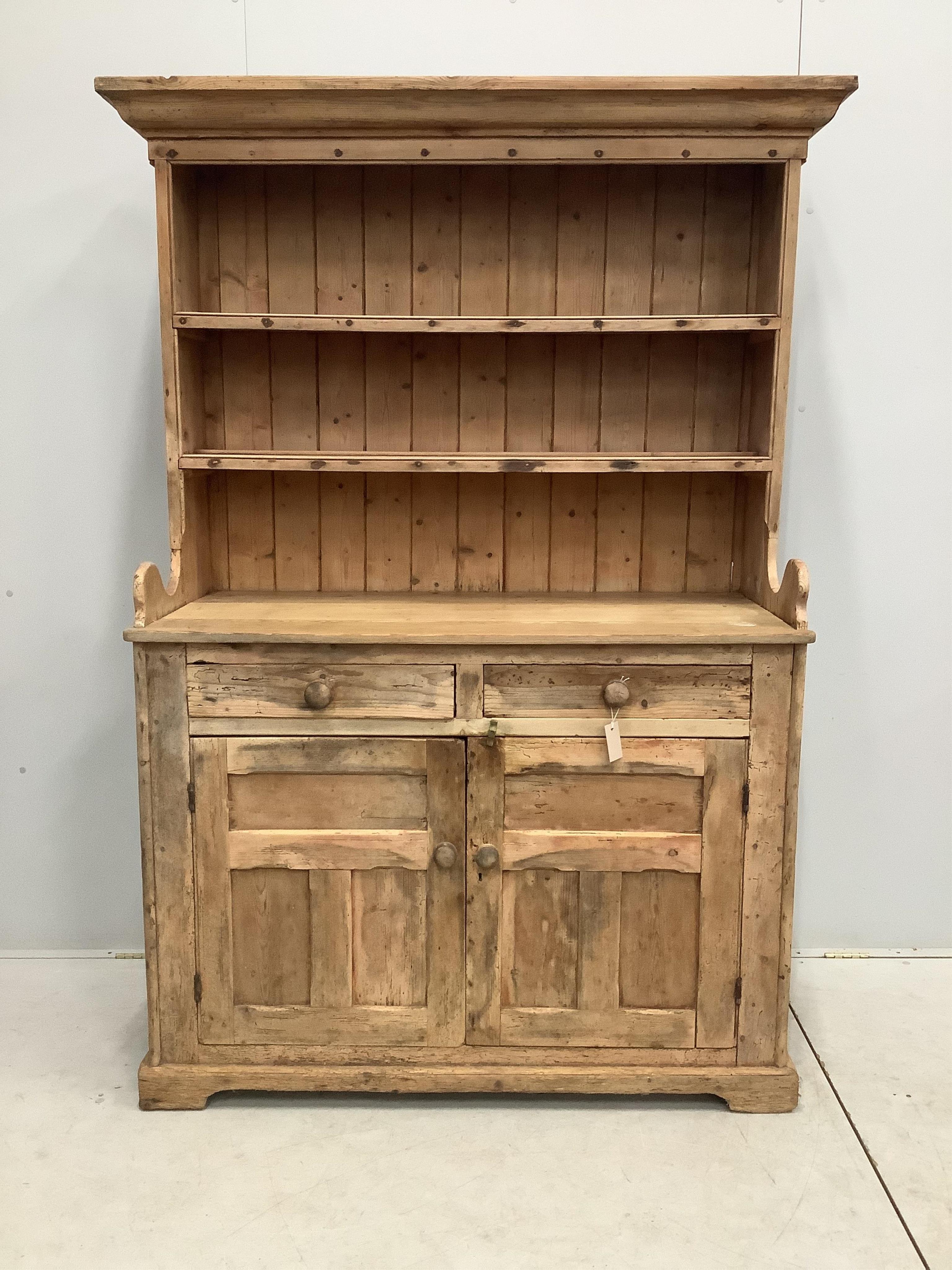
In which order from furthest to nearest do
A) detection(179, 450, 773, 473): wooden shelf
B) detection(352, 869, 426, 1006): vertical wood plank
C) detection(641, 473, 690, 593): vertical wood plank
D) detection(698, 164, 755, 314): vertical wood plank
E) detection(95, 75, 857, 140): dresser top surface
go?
detection(641, 473, 690, 593): vertical wood plank → detection(698, 164, 755, 314): vertical wood plank → detection(179, 450, 773, 473): wooden shelf → detection(352, 869, 426, 1006): vertical wood plank → detection(95, 75, 857, 140): dresser top surface

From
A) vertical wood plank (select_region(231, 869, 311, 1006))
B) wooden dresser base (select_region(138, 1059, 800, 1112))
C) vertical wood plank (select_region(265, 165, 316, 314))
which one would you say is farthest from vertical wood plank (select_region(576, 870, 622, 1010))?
vertical wood plank (select_region(265, 165, 316, 314))

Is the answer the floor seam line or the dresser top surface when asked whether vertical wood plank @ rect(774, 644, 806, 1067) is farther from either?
the dresser top surface

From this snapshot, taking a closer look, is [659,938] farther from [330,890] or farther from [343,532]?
[343,532]

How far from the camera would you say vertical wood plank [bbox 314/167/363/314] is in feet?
8.50

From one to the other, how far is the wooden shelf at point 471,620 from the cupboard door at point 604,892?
222mm

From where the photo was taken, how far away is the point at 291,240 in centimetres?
261

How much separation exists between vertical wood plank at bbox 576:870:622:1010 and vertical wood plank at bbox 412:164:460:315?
4.50ft

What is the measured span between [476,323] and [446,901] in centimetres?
122

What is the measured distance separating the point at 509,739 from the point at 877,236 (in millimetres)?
1602

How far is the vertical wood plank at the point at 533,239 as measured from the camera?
2594 mm

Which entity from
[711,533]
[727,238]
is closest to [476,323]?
[727,238]

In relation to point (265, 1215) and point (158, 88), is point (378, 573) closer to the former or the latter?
point (158, 88)

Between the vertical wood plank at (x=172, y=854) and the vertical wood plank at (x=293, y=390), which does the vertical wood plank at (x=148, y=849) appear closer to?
the vertical wood plank at (x=172, y=854)

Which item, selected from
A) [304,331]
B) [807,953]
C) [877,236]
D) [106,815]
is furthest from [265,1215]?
[877,236]
